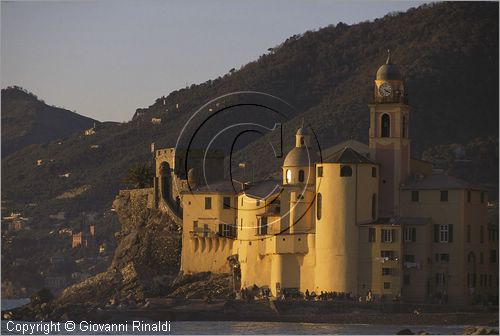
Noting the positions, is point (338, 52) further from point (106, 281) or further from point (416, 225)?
point (416, 225)

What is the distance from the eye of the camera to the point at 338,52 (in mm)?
169000

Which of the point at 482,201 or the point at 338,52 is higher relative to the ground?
the point at 338,52

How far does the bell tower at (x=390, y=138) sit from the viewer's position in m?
113

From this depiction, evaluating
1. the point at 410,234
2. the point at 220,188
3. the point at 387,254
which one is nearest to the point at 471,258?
the point at 410,234

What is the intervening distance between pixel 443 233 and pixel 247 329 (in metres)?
11.7

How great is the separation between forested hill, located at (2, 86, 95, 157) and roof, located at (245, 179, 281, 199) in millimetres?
58580

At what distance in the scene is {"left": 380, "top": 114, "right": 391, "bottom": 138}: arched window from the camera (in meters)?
114

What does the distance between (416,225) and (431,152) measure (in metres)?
30.2

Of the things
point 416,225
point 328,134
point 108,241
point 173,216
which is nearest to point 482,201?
point 416,225

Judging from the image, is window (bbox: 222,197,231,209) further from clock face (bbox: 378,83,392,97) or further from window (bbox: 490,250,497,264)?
window (bbox: 490,250,497,264)

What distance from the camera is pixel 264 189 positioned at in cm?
11794

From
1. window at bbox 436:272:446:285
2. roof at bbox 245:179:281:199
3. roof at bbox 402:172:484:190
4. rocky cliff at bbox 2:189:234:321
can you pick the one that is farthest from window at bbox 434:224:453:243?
rocky cliff at bbox 2:189:234:321

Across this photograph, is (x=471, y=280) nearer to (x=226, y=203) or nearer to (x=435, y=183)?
(x=435, y=183)

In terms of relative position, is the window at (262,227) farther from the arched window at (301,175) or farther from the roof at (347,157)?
the roof at (347,157)
